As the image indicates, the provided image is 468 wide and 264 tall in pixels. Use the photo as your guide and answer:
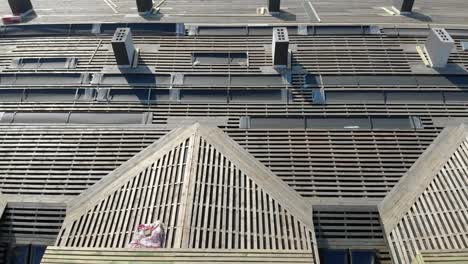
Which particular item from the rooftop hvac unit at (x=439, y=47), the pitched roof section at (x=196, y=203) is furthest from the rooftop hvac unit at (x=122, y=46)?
the rooftop hvac unit at (x=439, y=47)

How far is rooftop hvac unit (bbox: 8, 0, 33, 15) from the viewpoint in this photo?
45409mm

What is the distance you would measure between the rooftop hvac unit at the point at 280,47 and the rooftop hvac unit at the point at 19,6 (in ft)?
99.6

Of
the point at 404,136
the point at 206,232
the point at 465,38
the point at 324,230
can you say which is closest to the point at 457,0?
the point at 465,38

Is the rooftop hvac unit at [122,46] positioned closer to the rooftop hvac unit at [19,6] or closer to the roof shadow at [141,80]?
the roof shadow at [141,80]

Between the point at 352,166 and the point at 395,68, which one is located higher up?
the point at 395,68

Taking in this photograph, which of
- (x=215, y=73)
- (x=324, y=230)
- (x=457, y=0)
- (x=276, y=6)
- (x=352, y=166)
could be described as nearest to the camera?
(x=324, y=230)

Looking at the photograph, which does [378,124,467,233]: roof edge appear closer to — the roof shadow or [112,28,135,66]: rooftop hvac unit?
the roof shadow

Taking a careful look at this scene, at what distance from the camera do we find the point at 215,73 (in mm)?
38219

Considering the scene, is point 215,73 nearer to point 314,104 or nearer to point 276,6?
point 314,104

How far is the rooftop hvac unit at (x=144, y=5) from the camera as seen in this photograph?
46594 millimetres

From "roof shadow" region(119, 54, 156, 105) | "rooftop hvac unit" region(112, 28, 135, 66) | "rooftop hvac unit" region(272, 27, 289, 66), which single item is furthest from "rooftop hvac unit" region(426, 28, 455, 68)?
"rooftop hvac unit" region(112, 28, 135, 66)

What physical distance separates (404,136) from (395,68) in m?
8.83

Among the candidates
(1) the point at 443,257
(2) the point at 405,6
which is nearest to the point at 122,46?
(1) the point at 443,257

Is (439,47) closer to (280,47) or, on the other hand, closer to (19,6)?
(280,47)
